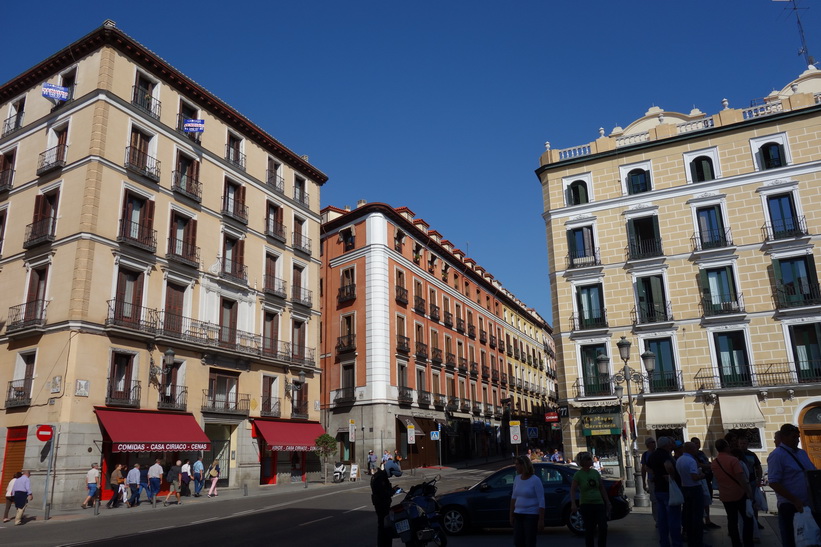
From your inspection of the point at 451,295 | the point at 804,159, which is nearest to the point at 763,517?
the point at 804,159

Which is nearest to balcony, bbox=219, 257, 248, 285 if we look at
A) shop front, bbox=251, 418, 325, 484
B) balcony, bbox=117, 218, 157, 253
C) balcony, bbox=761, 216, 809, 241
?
balcony, bbox=117, 218, 157, 253

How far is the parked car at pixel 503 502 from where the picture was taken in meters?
13.3

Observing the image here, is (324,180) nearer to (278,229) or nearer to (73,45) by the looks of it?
(278,229)

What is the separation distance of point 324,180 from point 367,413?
16.5 m

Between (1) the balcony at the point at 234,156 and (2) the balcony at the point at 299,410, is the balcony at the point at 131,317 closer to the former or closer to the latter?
(1) the balcony at the point at 234,156

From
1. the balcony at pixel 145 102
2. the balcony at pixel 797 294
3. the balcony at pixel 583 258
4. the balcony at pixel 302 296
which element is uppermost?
the balcony at pixel 145 102

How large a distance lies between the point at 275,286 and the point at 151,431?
12400mm

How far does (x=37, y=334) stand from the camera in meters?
25.4

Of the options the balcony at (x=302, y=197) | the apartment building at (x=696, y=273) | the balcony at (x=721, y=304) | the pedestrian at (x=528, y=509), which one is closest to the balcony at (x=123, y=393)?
the balcony at (x=302, y=197)

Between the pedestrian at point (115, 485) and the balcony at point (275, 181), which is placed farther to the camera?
the balcony at point (275, 181)

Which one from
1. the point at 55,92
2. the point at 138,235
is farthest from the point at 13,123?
the point at 138,235

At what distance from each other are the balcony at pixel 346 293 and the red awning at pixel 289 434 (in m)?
9.95

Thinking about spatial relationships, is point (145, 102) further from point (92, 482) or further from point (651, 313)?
point (651, 313)

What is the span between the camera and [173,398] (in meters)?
27.7
